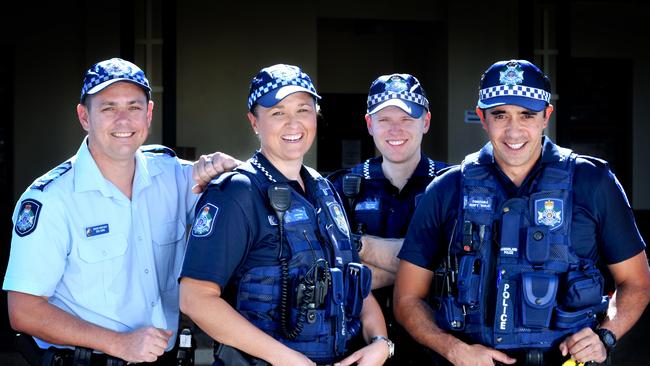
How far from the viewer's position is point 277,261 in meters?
2.49

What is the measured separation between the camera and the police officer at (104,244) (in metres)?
2.60

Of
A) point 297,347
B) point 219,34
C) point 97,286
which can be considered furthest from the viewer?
point 219,34

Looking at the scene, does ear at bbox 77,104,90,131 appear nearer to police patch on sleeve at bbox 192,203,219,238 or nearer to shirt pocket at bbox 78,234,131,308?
shirt pocket at bbox 78,234,131,308

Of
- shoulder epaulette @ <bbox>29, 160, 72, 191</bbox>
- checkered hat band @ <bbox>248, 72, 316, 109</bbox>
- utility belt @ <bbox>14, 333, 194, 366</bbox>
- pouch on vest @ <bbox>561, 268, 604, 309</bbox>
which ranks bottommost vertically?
utility belt @ <bbox>14, 333, 194, 366</bbox>

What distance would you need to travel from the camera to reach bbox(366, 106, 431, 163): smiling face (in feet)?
11.0

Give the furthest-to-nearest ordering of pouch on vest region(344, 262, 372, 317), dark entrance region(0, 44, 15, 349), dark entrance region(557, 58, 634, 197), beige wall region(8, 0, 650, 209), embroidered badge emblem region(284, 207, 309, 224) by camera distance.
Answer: dark entrance region(557, 58, 634, 197)
dark entrance region(0, 44, 15, 349)
beige wall region(8, 0, 650, 209)
pouch on vest region(344, 262, 372, 317)
embroidered badge emblem region(284, 207, 309, 224)

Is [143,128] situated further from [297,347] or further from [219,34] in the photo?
[219,34]

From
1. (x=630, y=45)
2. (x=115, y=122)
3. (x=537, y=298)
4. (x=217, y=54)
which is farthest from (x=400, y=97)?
(x=630, y=45)

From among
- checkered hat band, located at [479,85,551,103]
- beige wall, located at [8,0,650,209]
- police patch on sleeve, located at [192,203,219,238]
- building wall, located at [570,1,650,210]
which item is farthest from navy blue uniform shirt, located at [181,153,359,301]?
building wall, located at [570,1,650,210]

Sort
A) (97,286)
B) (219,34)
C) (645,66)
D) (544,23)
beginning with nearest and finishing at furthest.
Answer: (97,286)
(544,23)
(219,34)
(645,66)

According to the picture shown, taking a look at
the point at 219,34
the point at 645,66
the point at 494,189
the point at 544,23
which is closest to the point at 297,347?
the point at 494,189

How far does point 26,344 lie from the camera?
2.71 meters

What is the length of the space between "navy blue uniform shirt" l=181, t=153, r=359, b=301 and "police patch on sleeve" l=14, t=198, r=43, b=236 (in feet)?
1.86

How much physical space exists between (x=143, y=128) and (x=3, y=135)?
257 inches
